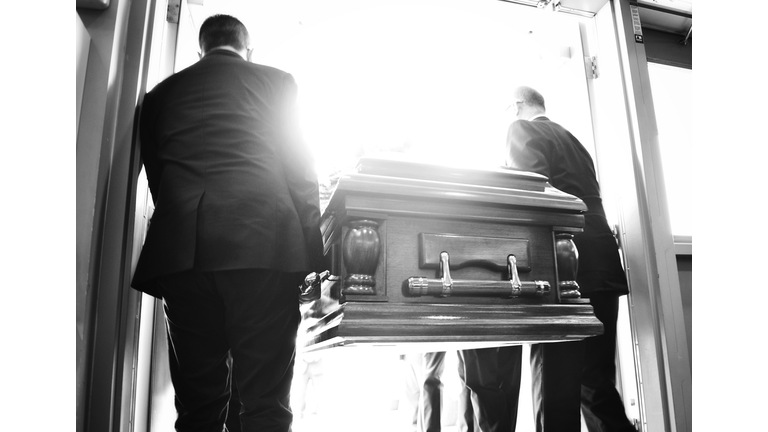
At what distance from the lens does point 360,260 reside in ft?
4.38

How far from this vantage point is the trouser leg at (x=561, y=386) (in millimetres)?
2016

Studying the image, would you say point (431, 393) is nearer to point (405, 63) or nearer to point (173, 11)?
point (173, 11)

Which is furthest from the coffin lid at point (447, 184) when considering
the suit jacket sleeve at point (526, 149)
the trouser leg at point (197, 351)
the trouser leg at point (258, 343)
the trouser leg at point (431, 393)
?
the trouser leg at point (431, 393)

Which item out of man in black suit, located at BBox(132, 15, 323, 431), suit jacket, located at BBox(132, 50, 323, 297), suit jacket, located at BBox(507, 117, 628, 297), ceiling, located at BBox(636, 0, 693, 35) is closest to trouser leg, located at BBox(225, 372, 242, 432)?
man in black suit, located at BBox(132, 15, 323, 431)

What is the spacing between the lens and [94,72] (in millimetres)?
1585

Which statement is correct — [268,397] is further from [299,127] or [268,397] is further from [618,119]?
[618,119]

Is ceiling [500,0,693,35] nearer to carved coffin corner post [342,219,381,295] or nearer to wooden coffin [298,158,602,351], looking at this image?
wooden coffin [298,158,602,351]

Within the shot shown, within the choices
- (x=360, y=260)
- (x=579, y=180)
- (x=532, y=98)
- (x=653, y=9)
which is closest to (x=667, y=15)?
(x=653, y=9)

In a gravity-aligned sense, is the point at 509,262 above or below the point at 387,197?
below

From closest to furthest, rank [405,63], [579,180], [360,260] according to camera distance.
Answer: [360,260] → [579,180] → [405,63]

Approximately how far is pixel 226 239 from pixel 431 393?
142cm

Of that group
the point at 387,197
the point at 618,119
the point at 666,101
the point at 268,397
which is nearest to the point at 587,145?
the point at 618,119

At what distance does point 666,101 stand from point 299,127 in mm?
2024

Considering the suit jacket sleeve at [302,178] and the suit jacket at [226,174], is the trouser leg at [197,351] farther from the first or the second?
the suit jacket sleeve at [302,178]
